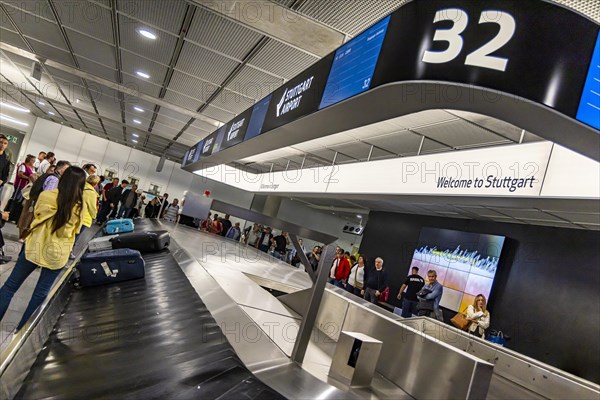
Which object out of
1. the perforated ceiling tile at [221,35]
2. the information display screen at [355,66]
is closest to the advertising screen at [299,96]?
the information display screen at [355,66]

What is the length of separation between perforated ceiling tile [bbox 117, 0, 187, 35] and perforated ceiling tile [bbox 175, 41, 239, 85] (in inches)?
16.1

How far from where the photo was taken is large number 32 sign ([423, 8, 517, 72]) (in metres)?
1.98

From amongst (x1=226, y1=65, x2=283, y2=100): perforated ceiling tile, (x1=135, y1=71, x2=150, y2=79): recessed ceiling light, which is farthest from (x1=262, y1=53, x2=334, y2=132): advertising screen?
(x1=135, y1=71, x2=150, y2=79): recessed ceiling light

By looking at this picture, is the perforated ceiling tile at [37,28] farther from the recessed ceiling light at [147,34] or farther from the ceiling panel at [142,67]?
the recessed ceiling light at [147,34]

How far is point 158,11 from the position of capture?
14.6 ft

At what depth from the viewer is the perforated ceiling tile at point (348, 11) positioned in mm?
3335

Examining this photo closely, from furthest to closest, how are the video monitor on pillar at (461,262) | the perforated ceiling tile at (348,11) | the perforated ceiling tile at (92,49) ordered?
1. the video monitor on pillar at (461,262)
2. the perforated ceiling tile at (92,49)
3. the perforated ceiling tile at (348,11)

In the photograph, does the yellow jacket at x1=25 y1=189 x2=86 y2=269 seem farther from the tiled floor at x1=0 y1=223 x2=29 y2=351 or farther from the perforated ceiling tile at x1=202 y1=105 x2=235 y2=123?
the perforated ceiling tile at x1=202 y1=105 x2=235 y2=123

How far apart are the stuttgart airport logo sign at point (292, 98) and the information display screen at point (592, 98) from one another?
217 cm

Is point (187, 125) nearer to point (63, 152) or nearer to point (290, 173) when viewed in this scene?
point (290, 173)

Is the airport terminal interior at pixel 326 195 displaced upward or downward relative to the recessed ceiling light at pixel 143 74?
downward

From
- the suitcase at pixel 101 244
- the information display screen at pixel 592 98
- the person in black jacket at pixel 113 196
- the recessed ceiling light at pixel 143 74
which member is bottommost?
the suitcase at pixel 101 244

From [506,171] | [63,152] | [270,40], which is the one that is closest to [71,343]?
[270,40]

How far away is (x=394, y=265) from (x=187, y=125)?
7133 mm
